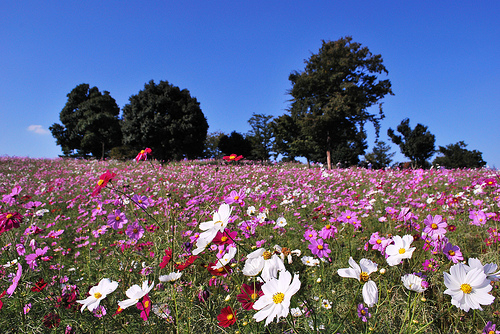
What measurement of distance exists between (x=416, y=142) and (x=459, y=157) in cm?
497

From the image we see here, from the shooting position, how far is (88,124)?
25984 millimetres

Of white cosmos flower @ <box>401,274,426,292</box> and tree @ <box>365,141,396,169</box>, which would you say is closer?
white cosmos flower @ <box>401,274,426,292</box>

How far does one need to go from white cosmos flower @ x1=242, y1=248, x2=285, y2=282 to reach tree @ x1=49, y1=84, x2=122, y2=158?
95.6 ft

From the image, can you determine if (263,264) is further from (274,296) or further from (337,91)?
(337,91)

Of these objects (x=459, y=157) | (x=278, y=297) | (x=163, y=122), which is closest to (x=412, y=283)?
(x=278, y=297)

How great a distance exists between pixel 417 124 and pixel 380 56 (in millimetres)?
11040

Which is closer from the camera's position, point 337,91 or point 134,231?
point 134,231

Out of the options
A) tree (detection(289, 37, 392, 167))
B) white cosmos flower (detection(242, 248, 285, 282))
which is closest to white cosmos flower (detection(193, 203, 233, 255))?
white cosmos flower (detection(242, 248, 285, 282))

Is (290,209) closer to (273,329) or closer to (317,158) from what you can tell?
(273,329)

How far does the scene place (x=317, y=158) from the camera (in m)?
31.0

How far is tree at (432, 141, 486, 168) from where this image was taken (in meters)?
18.7

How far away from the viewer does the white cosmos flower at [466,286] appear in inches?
27.5

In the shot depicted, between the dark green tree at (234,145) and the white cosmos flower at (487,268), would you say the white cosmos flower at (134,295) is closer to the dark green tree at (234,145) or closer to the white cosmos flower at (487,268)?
the white cosmos flower at (487,268)

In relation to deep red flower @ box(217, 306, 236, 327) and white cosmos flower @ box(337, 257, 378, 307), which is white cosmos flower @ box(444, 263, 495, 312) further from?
deep red flower @ box(217, 306, 236, 327)
